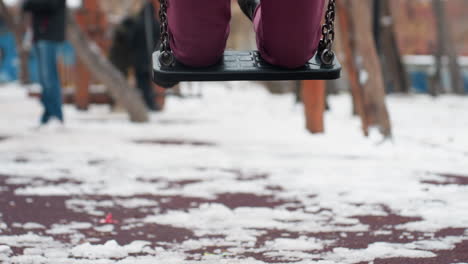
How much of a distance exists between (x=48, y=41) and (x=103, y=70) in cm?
134

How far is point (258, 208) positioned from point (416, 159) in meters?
2.35

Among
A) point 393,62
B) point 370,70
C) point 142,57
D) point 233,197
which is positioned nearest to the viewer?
point 233,197

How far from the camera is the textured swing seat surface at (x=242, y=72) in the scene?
7.98 feet

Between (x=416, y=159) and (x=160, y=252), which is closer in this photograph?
(x=160, y=252)

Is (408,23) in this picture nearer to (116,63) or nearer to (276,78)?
(116,63)

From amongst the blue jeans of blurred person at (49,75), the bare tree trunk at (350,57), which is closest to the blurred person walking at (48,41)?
the blue jeans of blurred person at (49,75)

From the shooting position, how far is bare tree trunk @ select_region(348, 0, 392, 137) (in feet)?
22.5

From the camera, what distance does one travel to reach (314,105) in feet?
25.9

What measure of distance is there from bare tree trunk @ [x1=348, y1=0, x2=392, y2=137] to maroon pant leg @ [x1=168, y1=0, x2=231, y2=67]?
454cm

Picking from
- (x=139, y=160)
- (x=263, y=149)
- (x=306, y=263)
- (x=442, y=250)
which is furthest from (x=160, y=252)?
(x=263, y=149)

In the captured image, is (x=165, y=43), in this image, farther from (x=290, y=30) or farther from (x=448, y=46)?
(x=448, y=46)

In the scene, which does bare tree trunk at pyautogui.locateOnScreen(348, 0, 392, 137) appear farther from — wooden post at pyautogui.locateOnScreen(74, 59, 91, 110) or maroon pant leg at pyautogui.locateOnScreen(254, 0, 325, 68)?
wooden post at pyautogui.locateOnScreen(74, 59, 91, 110)

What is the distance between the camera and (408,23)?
40.3 meters

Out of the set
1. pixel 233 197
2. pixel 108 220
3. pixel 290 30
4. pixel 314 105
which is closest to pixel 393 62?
pixel 314 105
